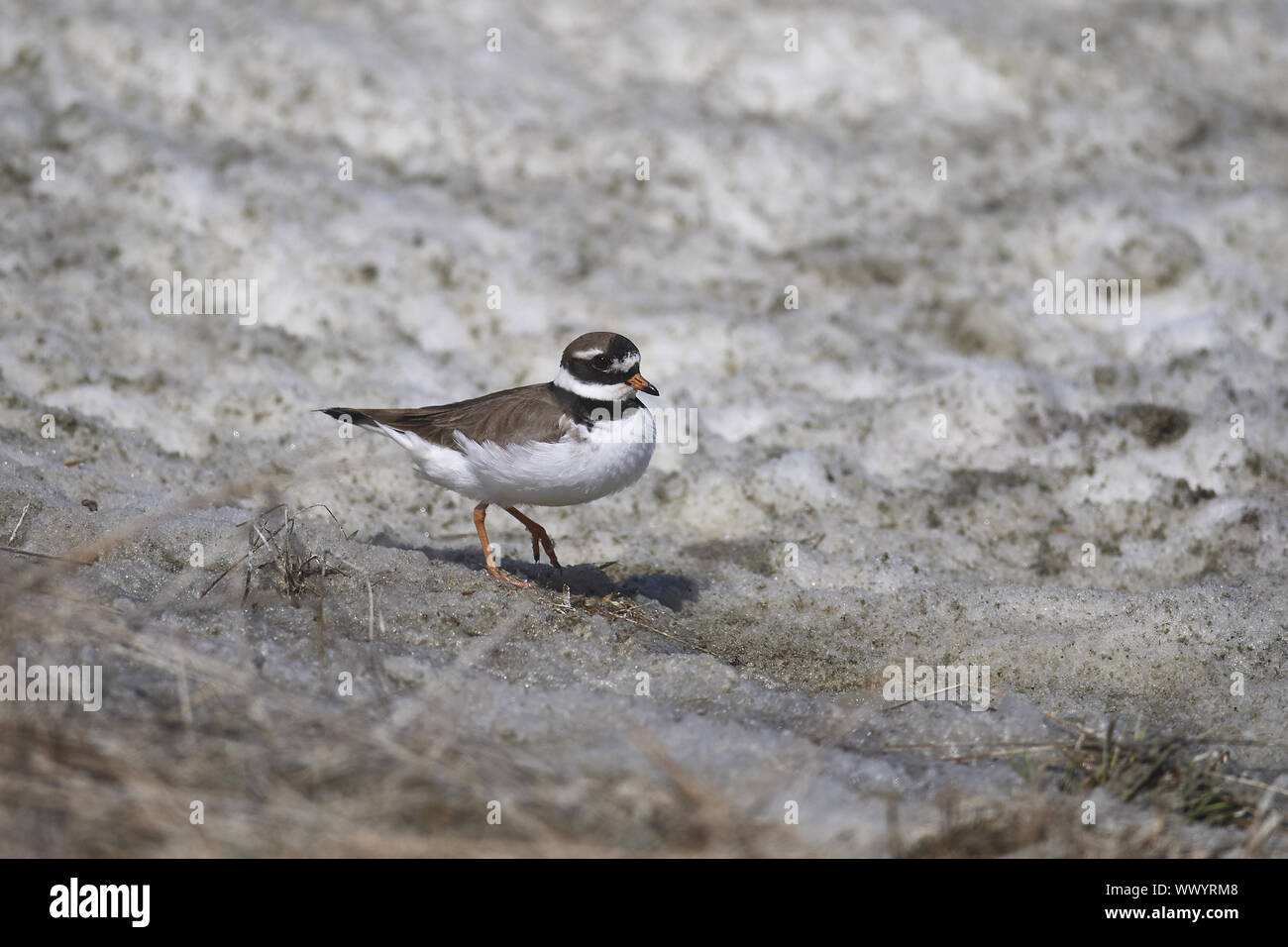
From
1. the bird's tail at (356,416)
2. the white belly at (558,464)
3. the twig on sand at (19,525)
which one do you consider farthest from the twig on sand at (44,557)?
the white belly at (558,464)

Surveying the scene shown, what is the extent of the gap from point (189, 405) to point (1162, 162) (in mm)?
8108

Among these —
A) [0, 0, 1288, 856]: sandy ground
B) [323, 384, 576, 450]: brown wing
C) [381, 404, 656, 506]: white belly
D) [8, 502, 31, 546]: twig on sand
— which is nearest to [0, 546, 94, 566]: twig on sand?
[0, 0, 1288, 856]: sandy ground

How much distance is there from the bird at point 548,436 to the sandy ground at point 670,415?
53cm

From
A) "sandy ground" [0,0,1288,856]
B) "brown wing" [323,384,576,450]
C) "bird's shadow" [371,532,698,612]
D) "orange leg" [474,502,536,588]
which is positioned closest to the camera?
"sandy ground" [0,0,1288,856]

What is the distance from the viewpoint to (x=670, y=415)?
7656 millimetres

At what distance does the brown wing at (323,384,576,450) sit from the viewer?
18.6ft

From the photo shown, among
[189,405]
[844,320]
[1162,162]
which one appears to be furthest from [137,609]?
[1162,162]

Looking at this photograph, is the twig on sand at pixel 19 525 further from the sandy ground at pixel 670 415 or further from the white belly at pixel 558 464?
the white belly at pixel 558 464

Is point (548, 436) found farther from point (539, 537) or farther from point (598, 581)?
point (598, 581)

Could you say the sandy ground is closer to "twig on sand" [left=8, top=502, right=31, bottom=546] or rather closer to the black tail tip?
"twig on sand" [left=8, top=502, right=31, bottom=546]

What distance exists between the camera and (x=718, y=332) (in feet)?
27.3

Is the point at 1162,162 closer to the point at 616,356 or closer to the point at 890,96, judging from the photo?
the point at 890,96

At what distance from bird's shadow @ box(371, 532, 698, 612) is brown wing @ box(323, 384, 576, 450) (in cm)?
66

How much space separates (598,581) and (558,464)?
839 mm
